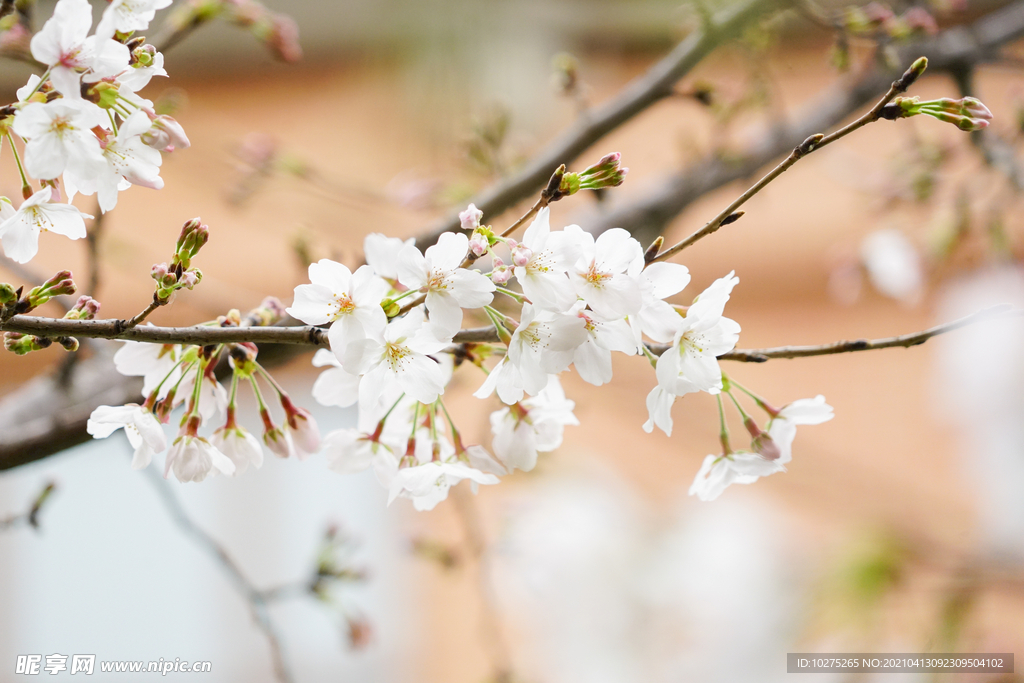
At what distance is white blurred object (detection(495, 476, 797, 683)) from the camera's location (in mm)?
1358

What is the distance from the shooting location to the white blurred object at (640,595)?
1358 mm

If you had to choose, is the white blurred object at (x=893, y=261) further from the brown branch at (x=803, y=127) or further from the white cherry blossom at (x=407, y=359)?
the white cherry blossom at (x=407, y=359)

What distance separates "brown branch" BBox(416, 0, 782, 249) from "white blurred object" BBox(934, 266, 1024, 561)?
1.43 m

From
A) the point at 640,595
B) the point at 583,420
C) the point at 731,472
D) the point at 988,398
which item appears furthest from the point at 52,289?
the point at 988,398

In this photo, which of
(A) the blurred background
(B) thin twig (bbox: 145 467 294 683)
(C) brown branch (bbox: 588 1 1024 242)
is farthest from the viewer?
(A) the blurred background

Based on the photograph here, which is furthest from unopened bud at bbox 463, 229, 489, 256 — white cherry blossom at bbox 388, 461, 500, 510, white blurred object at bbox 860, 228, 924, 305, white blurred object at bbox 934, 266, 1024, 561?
white blurred object at bbox 934, 266, 1024, 561

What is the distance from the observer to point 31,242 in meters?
0.29

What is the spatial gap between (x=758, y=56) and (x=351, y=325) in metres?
0.75

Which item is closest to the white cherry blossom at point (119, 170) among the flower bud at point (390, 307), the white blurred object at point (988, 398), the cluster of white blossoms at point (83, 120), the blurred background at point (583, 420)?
the cluster of white blossoms at point (83, 120)

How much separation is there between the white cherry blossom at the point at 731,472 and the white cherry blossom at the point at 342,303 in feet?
0.58

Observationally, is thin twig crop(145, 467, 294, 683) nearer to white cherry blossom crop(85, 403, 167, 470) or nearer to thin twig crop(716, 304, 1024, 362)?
white cherry blossom crop(85, 403, 167, 470)

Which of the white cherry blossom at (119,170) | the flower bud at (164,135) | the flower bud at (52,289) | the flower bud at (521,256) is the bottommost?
the flower bud at (521,256)

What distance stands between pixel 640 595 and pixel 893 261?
32.3 inches

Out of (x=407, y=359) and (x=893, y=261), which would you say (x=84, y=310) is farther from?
(x=893, y=261)
